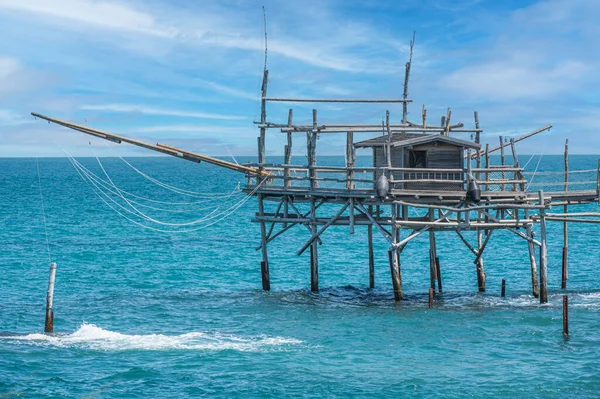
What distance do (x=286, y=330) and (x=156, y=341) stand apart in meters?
4.41

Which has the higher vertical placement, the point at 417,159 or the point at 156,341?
the point at 417,159

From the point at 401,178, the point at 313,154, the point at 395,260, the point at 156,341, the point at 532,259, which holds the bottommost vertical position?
the point at 156,341

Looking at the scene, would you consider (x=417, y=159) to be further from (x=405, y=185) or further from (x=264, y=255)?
(x=264, y=255)

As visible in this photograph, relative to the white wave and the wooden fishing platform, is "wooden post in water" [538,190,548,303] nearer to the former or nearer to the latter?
the wooden fishing platform

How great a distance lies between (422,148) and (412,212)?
20627mm

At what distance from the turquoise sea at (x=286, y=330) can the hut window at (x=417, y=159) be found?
541cm

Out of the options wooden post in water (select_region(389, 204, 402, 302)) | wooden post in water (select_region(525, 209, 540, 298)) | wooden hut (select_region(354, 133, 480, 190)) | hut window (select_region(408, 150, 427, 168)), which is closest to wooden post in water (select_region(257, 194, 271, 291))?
wooden hut (select_region(354, 133, 480, 190))

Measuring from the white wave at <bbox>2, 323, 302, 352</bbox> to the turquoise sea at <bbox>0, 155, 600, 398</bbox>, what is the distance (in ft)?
0.21

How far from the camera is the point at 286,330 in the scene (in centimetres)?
2695

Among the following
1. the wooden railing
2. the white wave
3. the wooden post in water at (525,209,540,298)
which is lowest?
the white wave

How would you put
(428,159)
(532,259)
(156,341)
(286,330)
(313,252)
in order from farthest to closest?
(313,252), (428,159), (532,259), (286,330), (156,341)

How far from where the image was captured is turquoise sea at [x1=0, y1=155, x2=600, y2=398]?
21.6 meters

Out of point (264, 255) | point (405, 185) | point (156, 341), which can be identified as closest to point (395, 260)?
point (405, 185)

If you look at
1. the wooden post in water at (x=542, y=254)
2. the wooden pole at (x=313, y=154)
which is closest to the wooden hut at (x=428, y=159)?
the wooden pole at (x=313, y=154)
